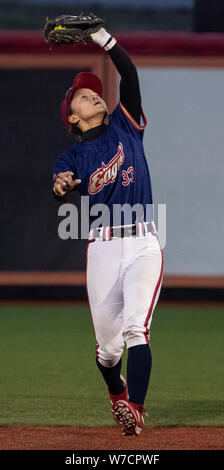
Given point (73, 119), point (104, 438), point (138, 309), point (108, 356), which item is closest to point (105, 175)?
point (73, 119)

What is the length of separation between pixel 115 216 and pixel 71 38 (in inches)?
38.5

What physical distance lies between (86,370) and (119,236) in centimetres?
274

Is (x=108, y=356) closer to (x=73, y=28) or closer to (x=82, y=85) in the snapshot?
(x=82, y=85)

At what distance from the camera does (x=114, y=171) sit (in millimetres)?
5133

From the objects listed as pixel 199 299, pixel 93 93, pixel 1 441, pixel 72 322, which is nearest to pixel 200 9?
pixel 199 299

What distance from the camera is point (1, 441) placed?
5.07m

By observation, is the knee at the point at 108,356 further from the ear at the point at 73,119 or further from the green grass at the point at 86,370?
the ear at the point at 73,119

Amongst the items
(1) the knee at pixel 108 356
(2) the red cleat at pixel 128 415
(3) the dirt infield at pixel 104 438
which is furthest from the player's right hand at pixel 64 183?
(3) the dirt infield at pixel 104 438

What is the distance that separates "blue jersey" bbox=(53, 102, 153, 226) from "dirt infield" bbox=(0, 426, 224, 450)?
3.81 ft

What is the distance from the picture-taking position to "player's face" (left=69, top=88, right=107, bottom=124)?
536 centimetres

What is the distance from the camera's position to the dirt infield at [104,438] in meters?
4.89

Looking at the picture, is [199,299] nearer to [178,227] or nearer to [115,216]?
[178,227]

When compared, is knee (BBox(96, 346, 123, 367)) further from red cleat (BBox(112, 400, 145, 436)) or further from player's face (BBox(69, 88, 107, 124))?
player's face (BBox(69, 88, 107, 124))

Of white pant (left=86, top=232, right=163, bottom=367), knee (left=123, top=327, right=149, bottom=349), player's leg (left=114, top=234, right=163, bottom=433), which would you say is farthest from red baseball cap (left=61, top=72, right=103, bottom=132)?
knee (left=123, top=327, right=149, bottom=349)
